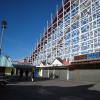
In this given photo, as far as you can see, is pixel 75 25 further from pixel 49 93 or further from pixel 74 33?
pixel 49 93

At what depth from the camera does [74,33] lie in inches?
1841

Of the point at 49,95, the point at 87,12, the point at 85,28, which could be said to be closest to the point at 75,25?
the point at 85,28

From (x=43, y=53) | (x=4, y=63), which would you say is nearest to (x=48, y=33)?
(x=43, y=53)

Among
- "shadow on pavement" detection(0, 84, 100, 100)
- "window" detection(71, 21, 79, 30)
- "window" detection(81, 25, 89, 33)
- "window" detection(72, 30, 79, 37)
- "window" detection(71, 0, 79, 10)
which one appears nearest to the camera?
"shadow on pavement" detection(0, 84, 100, 100)

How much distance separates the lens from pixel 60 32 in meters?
53.7

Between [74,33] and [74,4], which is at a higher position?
[74,4]

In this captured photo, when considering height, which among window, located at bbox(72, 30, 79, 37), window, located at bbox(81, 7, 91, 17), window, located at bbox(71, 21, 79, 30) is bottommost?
window, located at bbox(72, 30, 79, 37)

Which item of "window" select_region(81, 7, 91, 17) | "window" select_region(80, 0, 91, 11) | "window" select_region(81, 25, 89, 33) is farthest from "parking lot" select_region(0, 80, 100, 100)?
"window" select_region(80, 0, 91, 11)

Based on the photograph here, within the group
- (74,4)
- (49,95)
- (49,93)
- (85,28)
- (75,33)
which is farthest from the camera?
(74,4)

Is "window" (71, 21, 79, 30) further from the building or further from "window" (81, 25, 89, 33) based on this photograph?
"window" (81, 25, 89, 33)

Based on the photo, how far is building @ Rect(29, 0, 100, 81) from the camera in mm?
39544

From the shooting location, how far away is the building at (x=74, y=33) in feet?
130

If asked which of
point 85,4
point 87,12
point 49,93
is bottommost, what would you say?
point 49,93

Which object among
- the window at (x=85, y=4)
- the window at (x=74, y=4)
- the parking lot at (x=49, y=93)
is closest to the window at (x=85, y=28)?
the window at (x=85, y=4)
